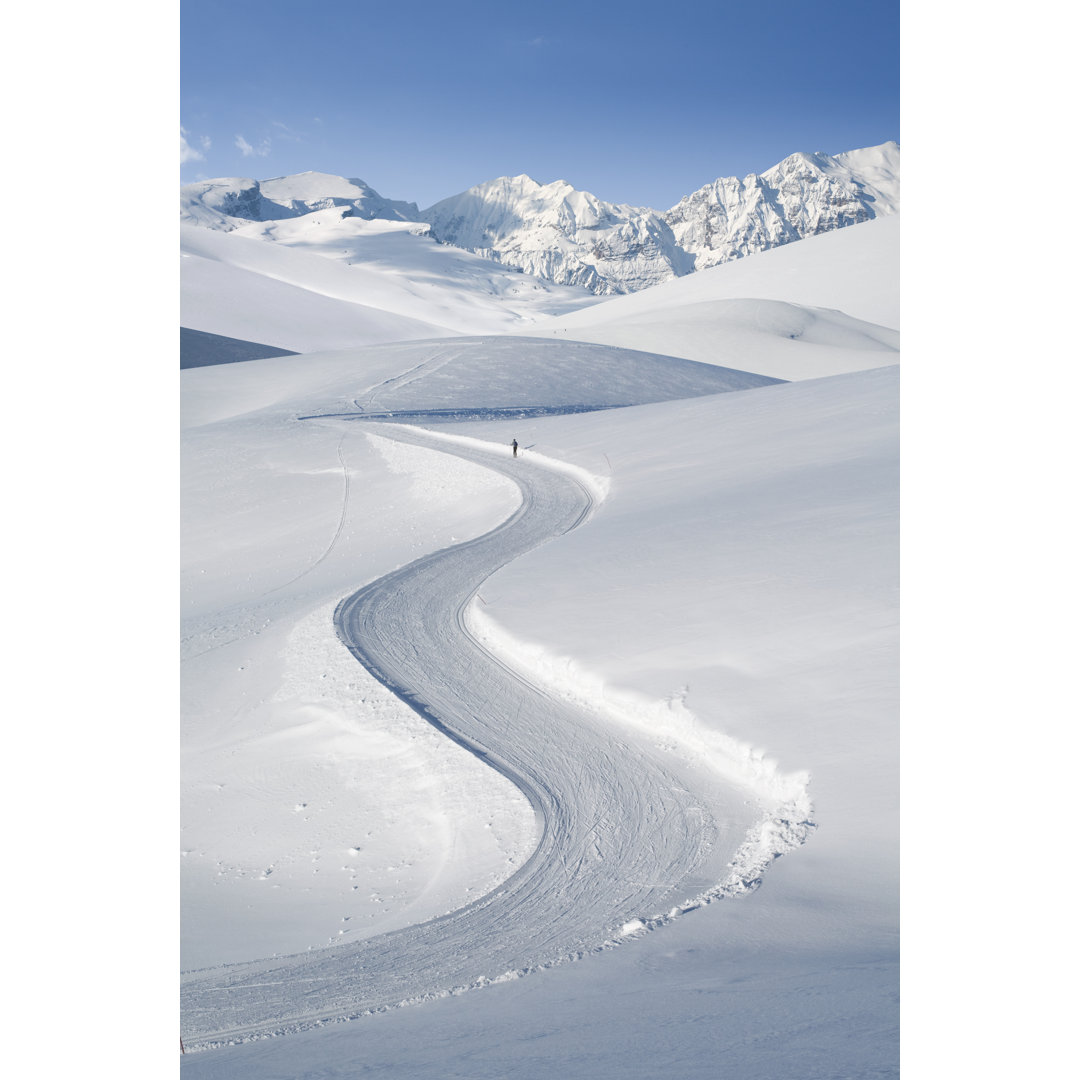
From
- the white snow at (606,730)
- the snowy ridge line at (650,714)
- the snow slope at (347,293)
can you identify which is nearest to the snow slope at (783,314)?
the snow slope at (347,293)

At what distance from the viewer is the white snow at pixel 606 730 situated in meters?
5.21

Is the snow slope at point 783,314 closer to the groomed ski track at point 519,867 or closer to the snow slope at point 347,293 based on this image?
the snow slope at point 347,293

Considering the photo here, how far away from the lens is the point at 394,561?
18.6 m

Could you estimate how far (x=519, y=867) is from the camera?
819 centimetres

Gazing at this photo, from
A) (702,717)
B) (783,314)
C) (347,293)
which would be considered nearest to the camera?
(702,717)

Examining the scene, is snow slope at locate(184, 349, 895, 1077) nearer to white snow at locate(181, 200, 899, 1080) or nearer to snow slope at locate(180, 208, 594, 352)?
white snow at locate(181, 200, 899, 1080)

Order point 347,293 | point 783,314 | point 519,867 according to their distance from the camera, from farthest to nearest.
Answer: point 347,293 → point 783,314 → point 519,867

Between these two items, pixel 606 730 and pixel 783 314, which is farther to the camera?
pixel 783 314

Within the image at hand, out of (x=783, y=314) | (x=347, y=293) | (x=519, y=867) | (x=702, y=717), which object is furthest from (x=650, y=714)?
(x=347, y=293)

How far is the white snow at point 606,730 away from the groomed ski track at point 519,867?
130 mm

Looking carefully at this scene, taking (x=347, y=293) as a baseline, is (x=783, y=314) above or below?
below

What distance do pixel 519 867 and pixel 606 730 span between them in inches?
101

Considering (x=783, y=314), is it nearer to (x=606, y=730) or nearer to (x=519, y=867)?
(x=606, y=730)
